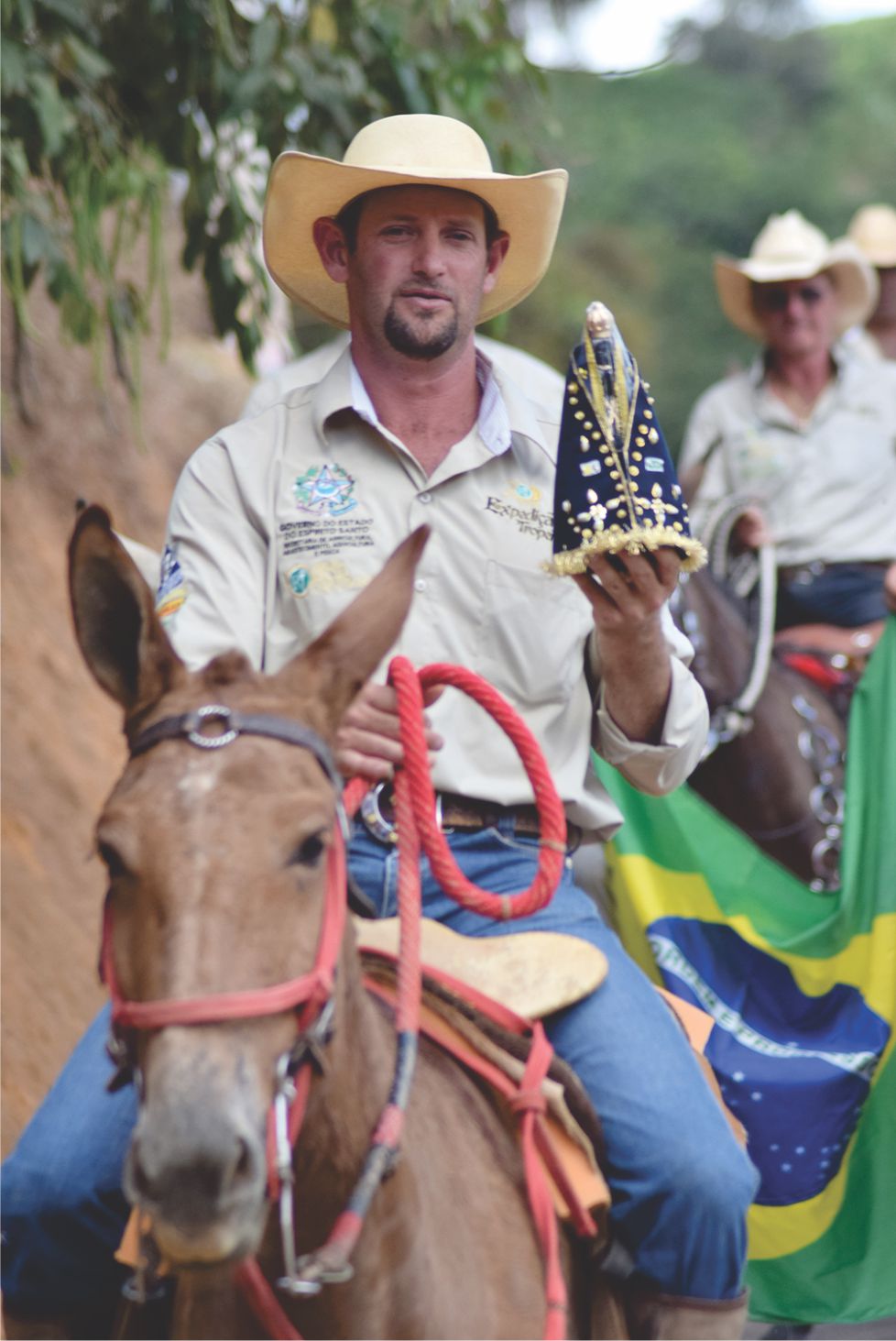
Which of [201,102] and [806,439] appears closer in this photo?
[201,102]

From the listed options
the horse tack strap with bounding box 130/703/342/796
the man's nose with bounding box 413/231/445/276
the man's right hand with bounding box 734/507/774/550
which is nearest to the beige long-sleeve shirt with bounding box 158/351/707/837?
the man's nose with bounding box 413/231/445/276

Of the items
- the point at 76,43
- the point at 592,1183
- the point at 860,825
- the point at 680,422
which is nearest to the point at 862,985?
the point at 860,825

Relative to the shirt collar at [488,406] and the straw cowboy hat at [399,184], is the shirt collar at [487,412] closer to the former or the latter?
the shirt collar at [488,406]

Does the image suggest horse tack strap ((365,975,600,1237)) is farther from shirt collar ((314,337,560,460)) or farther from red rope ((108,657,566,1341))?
shirt collar ((314,337,560,460))

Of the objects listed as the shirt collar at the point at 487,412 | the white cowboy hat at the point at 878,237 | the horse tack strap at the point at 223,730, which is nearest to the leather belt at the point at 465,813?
the shirt collar at the point at 487,412

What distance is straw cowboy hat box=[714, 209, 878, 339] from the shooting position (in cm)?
843

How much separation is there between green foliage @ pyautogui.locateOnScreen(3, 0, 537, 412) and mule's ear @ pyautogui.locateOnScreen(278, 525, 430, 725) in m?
2.70

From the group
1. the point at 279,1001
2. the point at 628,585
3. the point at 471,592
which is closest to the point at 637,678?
the point at 628,585

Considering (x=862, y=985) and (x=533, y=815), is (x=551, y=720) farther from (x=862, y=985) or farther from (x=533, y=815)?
(x=862, y=985)

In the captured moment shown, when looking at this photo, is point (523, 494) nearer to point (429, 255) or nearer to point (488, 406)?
point (488, 406)

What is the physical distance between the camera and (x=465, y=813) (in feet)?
11.1

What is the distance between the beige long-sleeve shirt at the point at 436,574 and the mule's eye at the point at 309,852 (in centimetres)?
111

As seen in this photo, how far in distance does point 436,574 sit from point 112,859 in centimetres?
144

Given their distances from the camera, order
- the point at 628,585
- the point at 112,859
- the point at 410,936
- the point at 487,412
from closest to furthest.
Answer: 1. the point at 112,859
2. the point at 410,936
3. the point at 628,585
4. the point at 487,412
